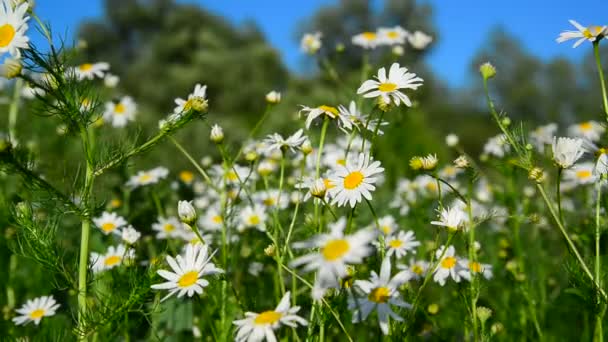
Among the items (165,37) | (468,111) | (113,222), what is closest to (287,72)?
(165,37)

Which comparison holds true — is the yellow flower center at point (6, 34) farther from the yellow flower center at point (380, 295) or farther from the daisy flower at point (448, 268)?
the daisy flower at point (448, 268)

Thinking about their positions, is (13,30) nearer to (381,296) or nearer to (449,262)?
(381,296)

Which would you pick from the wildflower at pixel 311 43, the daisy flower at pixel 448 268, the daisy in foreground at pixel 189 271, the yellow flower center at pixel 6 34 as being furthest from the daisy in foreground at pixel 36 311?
the wildflower at pixel 311 43

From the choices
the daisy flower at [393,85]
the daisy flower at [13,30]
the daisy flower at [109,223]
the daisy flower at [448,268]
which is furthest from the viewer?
the daisy flower at [109,223]

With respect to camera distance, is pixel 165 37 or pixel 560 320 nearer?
pixel 560 320

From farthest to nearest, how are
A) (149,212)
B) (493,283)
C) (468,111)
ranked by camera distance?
(468,111), (149,212), (493,283)

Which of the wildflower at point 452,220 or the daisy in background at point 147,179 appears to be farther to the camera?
the daisy in background at point 147,179

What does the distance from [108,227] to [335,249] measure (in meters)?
1.18

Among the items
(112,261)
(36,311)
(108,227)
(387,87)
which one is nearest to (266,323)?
(387,87)

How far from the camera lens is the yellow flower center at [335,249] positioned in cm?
75

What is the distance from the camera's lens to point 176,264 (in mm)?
1108

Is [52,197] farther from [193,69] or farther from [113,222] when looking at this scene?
[193,69]

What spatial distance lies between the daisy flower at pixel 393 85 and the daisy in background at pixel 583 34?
0.32 m

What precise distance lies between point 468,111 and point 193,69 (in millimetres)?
11967
